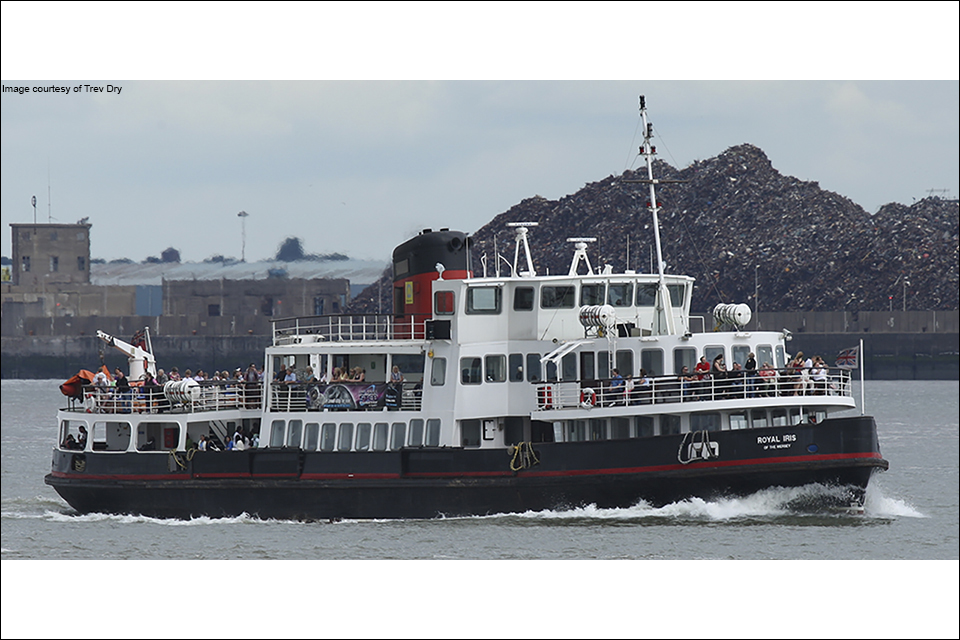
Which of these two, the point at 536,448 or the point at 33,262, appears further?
the point at 33,262

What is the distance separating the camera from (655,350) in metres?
29.2

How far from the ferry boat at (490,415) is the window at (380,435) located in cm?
6

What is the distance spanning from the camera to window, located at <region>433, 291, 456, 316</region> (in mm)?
30780

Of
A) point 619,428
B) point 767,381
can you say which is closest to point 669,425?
point 619,428

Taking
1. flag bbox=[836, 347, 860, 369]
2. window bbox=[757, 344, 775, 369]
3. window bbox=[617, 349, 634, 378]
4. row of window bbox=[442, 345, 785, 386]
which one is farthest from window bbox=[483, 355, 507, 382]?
flag bbox=[836, 347, 860, 369]

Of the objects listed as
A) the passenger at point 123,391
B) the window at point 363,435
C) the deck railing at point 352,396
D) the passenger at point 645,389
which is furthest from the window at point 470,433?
the passenger at point 123,391

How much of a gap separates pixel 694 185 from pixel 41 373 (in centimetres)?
6414

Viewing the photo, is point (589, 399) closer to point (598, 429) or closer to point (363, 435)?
point (598, 429)

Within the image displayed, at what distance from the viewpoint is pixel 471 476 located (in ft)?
98.0

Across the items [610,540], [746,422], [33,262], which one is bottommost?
[610,540]

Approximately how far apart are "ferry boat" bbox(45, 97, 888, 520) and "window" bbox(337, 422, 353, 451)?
0.13 ft

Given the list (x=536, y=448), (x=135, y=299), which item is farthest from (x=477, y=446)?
(x=135, y=299)

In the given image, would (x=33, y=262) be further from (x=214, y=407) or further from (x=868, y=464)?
(x=868, y=464)

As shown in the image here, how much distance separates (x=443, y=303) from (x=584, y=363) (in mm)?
3478
